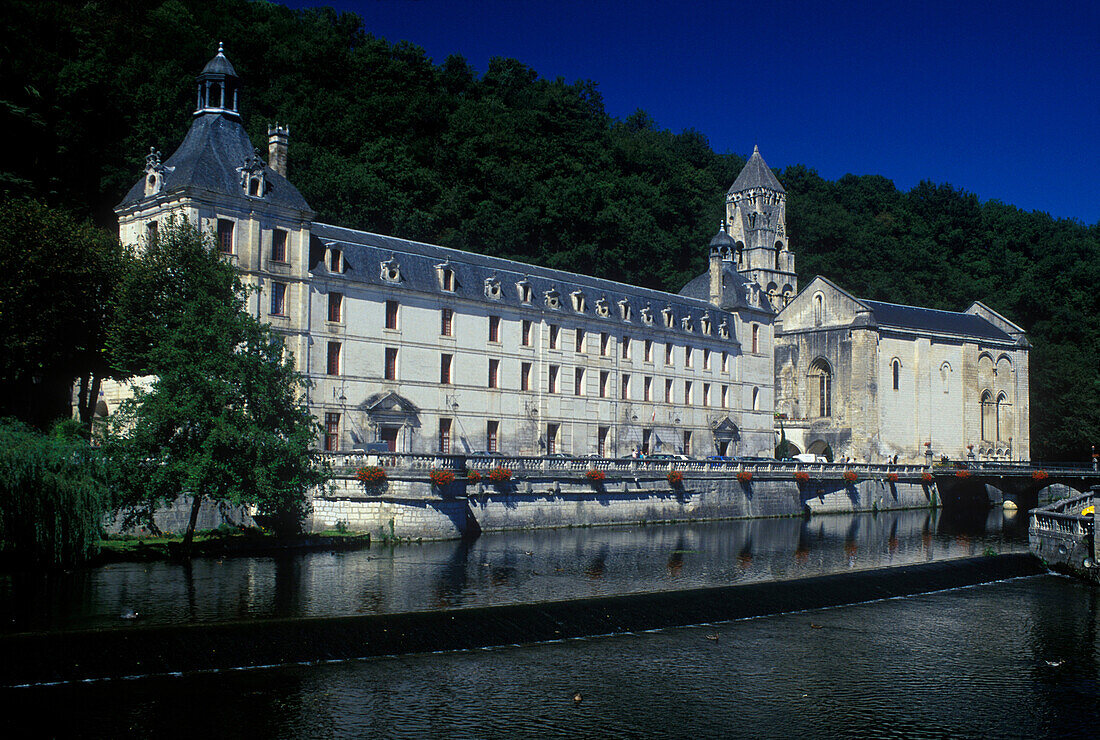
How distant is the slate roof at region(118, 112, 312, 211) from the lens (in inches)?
1759

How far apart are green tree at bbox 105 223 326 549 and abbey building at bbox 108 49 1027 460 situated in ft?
10.9

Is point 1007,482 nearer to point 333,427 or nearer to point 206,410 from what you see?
point 333,427

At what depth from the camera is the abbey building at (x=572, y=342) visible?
4719 cm

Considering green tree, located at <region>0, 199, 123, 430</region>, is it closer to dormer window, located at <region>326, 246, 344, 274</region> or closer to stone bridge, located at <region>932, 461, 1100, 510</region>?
dormer window, located at <region>326, 246, 344, 274</region>

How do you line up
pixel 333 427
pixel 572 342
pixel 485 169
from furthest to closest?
pixel 485 169
pixel 572 342
pixel 333 427

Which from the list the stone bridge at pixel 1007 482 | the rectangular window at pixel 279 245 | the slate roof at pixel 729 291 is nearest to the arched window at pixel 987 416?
the stone bridge at pixel 1007 482

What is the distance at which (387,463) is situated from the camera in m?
39.7

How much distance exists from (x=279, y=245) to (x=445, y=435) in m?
13.6

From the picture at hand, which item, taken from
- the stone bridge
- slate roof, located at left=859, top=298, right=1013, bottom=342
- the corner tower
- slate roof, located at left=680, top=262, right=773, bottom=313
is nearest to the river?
the stone bridge

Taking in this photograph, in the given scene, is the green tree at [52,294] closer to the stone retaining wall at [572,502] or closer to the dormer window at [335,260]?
the dormer window at [335,260]

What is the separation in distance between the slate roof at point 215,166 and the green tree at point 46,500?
60.8 feet

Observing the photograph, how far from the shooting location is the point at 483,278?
5669 cm

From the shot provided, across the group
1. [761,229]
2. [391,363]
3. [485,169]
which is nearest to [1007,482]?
[761,229]

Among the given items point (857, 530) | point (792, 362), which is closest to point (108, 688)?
point (857, 530)
